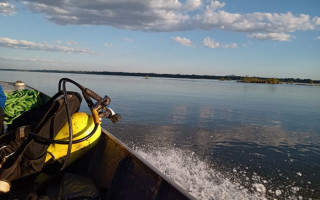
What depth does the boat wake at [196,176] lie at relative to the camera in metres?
4.86

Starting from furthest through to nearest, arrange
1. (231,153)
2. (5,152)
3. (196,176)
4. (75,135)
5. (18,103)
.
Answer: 1. (231,153)
2. (196,176)
3. (18,103)
4. (75,135)
5. (5,152)

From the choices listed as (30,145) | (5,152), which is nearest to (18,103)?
(5,152)

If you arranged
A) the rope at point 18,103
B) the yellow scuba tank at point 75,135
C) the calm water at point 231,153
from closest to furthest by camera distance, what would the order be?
1. the yellow scuba tank at point 75,135
2. the rope at point 18,103
3. the calm water at point 231,153

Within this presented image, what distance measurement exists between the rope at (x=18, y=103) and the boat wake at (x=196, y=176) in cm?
312

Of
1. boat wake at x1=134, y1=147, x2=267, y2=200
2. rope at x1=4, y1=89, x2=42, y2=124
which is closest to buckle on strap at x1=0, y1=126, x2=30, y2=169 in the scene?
rope at x1=4, y1=89, x2=42, y2=124

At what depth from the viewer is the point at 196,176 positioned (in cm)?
555

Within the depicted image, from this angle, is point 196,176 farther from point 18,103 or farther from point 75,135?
point 18,103

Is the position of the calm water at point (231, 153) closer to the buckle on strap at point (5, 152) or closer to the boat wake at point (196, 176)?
the boat wake at point (196, 176)

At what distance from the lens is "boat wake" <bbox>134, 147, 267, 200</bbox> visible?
4855 mm

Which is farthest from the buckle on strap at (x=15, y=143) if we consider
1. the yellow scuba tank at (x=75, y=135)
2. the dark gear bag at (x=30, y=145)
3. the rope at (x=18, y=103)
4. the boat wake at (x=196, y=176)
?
the boat wake at (x=196, y=176)

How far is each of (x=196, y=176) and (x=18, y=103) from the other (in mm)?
4201

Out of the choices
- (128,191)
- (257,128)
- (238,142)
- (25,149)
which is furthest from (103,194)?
(257,128)

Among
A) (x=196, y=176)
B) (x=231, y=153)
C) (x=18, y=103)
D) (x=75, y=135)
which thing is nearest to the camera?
(x=75, y=135)

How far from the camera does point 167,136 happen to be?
8680 mm
